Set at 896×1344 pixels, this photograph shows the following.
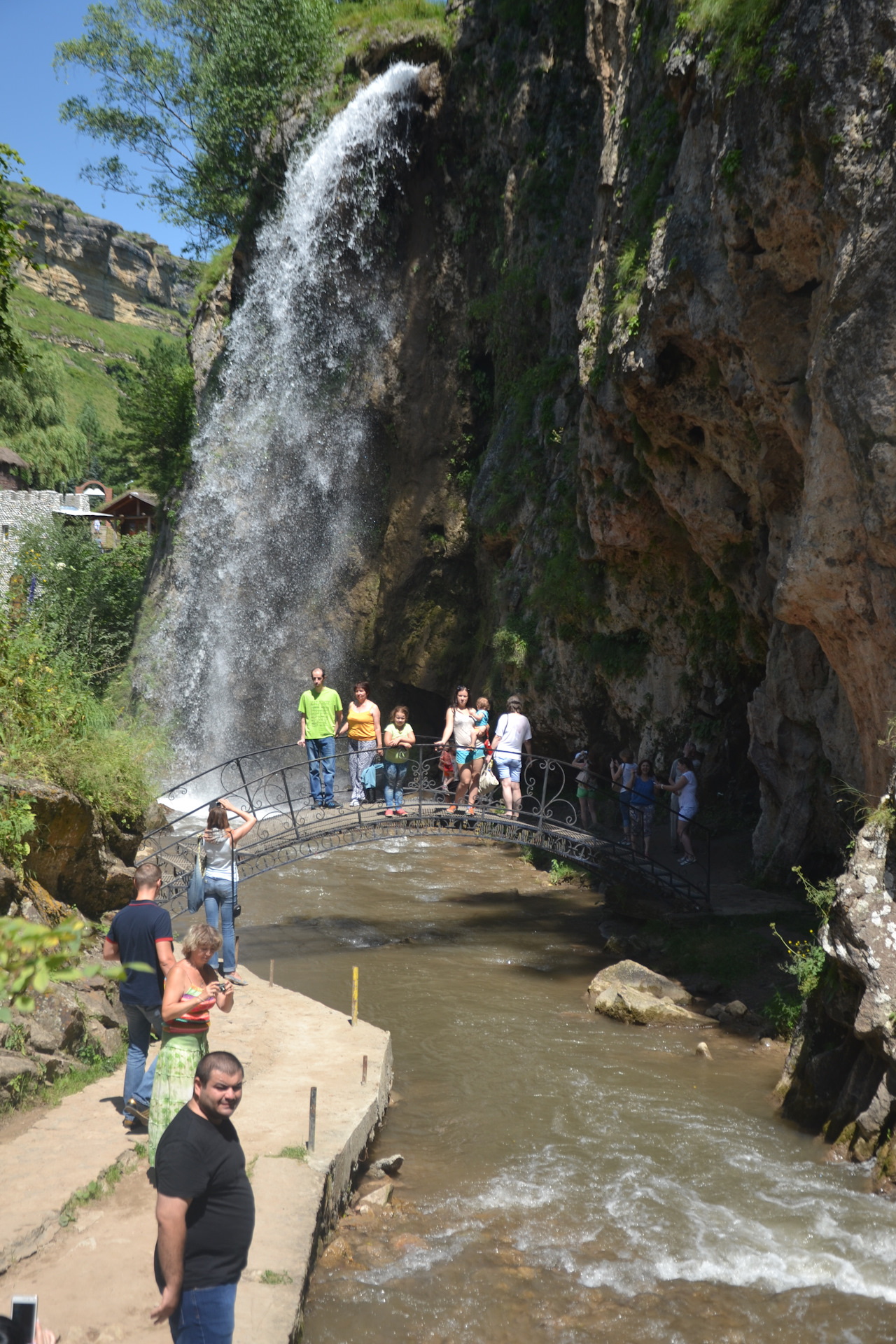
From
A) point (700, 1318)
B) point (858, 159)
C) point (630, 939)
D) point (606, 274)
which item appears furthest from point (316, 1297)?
point (606, 274)

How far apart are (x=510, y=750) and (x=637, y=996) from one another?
4214 mm

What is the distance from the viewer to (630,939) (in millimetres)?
14406

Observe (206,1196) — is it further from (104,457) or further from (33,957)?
(104,457)

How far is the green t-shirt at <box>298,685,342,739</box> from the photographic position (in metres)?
14.6

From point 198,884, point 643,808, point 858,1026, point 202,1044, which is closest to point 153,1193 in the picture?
point 202,1044

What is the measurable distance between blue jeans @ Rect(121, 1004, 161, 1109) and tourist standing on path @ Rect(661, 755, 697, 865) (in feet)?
33.9

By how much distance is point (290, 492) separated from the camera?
87.5ft

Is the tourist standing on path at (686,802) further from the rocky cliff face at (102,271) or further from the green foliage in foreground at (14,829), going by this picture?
the rocky cliff face at (102,271)

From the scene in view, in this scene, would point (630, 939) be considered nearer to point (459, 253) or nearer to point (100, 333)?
point (459, 253)

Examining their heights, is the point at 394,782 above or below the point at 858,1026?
above

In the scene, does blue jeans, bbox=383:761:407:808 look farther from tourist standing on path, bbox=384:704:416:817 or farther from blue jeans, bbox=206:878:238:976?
blue jeans, bbox=206:878:238:976

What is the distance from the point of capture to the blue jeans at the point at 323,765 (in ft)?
47.1

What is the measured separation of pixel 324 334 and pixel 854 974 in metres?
22.6

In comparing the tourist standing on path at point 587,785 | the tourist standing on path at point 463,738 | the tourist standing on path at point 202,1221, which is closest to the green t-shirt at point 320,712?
the tourist standing on path at point 463,738
